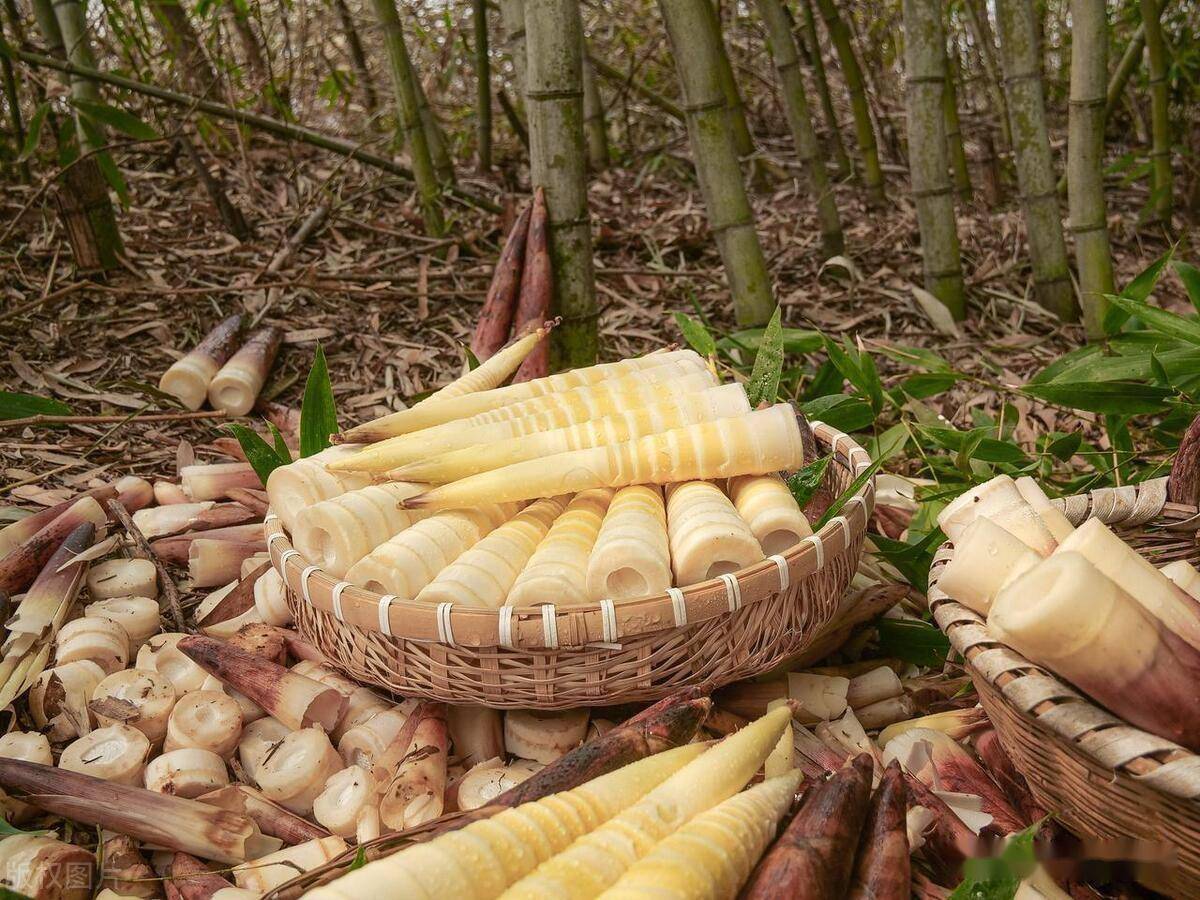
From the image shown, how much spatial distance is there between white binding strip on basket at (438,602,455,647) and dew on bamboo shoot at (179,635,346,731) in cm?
30

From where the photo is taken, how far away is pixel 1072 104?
96.2 inches

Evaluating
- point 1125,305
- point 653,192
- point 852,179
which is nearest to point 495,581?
point 1125,305

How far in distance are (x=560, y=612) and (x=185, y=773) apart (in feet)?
1.68

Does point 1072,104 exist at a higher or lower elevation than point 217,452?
higher

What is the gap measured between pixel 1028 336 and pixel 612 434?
1843mm

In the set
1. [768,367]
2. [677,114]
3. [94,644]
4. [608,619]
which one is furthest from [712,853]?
[677,114]

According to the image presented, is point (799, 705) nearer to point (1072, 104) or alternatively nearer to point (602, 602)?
point (602, 602)

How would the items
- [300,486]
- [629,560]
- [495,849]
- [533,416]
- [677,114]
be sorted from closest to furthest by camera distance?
1. [495,849]
2. [629,560]
3. [300,486]
4. [533,416]
5. [677,114]

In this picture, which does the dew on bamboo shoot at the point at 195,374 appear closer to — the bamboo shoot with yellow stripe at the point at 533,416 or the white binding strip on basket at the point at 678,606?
the bamboo shoot with yellow stripe at the point at 533,416

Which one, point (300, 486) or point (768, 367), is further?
point (768, 367)

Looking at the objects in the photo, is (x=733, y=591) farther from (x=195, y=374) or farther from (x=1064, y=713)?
(x=195, y=374)

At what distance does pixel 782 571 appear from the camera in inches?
46.6

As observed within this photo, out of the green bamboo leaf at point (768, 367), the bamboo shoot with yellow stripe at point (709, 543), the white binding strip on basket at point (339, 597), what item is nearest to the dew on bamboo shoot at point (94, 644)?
the white binding strip on basket at point (339, 597)

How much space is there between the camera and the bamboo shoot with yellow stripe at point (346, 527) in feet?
4.21
